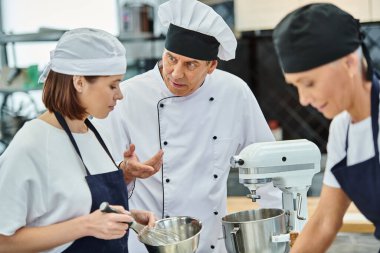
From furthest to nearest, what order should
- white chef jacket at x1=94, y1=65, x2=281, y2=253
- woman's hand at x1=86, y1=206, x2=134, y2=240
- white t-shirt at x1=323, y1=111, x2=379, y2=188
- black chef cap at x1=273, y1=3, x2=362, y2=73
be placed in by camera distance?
white chef jacket at x1=94, y1=65, x2=281, y2=253 → woman's hand at x1=86, y1=206, x2=134, y2=240 → white t-shirt at x1=323, y1=111, x2=379, y2=188 → black chef cap at x1=273, y1=3, x2=362, y2=73

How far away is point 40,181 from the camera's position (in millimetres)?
1721

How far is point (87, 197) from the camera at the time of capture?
5.81 ft

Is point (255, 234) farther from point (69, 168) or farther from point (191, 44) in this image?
point (191, 44)

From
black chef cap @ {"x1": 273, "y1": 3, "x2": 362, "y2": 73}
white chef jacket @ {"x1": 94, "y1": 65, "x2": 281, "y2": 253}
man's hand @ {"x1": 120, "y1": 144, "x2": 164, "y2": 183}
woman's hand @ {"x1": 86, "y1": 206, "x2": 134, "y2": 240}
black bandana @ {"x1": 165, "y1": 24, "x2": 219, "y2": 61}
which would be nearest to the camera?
black chef cap @ {"x1": 273, "y1": 3, "x2": 362, "y2": 73}

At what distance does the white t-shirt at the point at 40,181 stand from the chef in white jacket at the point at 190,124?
0.53 metres

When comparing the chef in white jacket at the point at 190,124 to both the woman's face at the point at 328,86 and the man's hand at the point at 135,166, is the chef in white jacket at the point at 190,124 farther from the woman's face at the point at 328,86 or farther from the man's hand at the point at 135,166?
the woman's face at the point at 328,86

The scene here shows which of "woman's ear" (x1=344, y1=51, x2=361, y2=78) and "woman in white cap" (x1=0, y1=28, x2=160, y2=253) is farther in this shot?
"woman in white cap" (x1=0, y1=28, x2=160, y2=253)

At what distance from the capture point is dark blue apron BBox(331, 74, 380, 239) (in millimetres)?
1445

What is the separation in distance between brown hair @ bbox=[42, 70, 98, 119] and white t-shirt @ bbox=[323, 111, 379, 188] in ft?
2.68

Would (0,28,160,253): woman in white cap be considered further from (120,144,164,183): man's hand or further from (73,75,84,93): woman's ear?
(120,144,164,183): man's hand

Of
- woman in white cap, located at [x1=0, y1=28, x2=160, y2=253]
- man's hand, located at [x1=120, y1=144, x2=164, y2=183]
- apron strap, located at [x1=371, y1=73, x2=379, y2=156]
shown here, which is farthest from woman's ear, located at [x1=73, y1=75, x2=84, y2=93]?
apron strap, located at [x1=371, y1=73, x2=379, y2=156]

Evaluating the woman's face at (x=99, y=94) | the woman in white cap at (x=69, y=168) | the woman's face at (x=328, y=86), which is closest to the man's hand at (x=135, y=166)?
the woman in white cap at (x=69, y=168)

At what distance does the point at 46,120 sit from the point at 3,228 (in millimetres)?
381

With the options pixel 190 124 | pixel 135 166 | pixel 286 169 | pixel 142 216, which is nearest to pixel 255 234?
pixel 286 169
